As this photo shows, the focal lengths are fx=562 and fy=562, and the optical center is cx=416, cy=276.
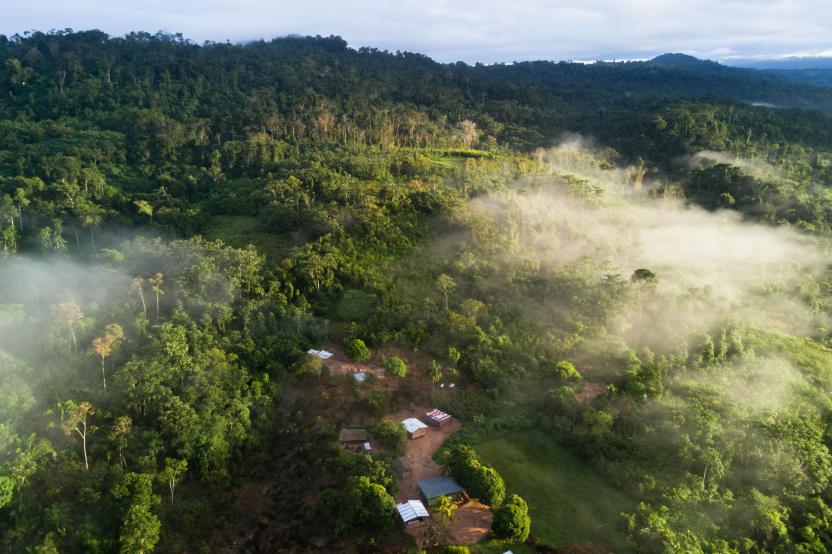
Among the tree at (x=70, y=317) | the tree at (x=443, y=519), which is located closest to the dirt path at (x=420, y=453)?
the tree at (x=443, y=519)

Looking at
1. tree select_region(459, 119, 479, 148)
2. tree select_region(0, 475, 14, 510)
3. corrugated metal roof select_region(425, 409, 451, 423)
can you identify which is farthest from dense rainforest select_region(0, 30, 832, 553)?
tree select_region(459, 119, 479, 148)

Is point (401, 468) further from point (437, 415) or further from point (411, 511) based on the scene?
point (437, 415)

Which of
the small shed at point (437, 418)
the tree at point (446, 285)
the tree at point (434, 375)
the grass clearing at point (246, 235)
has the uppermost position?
the grass clearing at point (246, 235)

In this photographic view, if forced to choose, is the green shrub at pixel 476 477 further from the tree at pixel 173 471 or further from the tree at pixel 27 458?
the tree at pixel 27 458

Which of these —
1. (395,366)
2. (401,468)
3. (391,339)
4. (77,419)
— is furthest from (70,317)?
(401,468)

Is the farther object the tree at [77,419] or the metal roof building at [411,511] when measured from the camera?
the tree at [77,419]

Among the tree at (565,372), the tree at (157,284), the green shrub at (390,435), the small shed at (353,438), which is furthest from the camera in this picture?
the tree at (157,284)

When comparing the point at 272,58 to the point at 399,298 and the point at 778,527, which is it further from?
the point at 778,527

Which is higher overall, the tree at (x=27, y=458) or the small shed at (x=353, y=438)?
the tree at (x=27, y=458)
